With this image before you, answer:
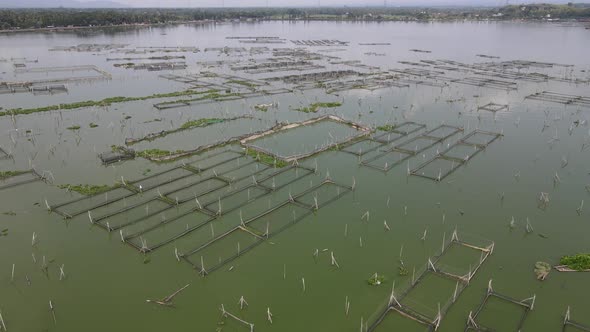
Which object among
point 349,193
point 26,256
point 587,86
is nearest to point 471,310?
point 349,193

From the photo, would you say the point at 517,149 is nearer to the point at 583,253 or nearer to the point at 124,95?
the point at 583,253

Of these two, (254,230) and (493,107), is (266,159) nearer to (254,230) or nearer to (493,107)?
A: (254,230)

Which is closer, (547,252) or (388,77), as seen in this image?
(547,252)

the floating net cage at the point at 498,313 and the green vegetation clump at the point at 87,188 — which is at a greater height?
the green vegetation clump at the point at 87,188

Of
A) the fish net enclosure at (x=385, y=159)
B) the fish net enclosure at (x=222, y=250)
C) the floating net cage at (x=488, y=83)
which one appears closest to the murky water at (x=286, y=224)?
the fish net enclosure at (x=222, y=250)

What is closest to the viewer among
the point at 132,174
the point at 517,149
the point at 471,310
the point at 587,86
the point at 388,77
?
the point at 471,310

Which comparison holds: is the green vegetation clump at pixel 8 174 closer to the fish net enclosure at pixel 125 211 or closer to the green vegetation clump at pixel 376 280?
the fish net enclosure at pixel 125 211
